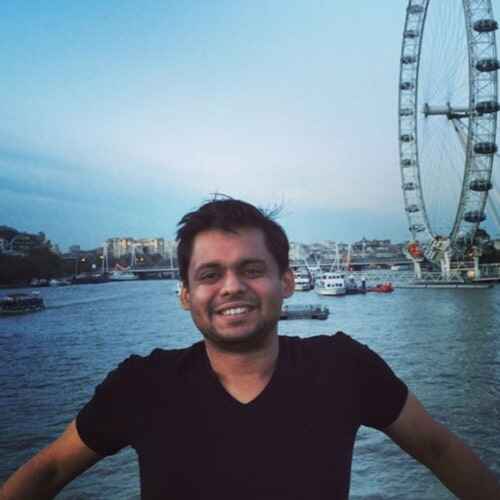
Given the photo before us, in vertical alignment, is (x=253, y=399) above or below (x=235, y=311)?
below

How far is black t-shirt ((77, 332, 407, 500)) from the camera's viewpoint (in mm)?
1260

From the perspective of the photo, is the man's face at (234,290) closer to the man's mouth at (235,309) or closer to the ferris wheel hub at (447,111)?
the man's mouth at (235,309)

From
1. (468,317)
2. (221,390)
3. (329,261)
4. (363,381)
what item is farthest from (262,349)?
(329,261)

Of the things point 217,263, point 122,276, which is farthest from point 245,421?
point 122,276

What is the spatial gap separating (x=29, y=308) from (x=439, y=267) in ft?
137

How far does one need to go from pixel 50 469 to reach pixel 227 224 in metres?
0.70

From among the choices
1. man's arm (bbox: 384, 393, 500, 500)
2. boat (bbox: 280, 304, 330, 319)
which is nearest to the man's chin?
man's arm (bbox: 384, 393, 500, 500)

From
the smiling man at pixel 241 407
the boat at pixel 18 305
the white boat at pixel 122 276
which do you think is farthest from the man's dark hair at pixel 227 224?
the white boat at pixel 122 276

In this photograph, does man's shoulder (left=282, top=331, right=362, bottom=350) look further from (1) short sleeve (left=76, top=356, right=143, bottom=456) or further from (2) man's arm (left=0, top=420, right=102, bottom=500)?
(2) man's arm (left=0, top=420, right=102, bottom=500)

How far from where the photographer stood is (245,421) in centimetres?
129

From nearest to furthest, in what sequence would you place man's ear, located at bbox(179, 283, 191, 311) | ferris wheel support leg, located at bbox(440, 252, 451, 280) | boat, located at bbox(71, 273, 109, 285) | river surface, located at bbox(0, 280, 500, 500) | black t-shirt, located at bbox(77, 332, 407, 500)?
black t-shirt, located at bbox(77, 332, 407, 500), man's ear, located at bbox(179, 283, 191, 311), river surface, located at bbox(0, 280, 500, 500), ferris wheel support leg, located at bbox(440, 252, 451, 280), boat, located at bbox(71, 273, 109, 285)

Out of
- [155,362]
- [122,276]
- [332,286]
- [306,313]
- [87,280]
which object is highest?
[155,362]

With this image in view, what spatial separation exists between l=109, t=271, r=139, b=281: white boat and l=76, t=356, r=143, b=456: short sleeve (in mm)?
118687

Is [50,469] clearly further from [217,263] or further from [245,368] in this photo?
[217,263]
